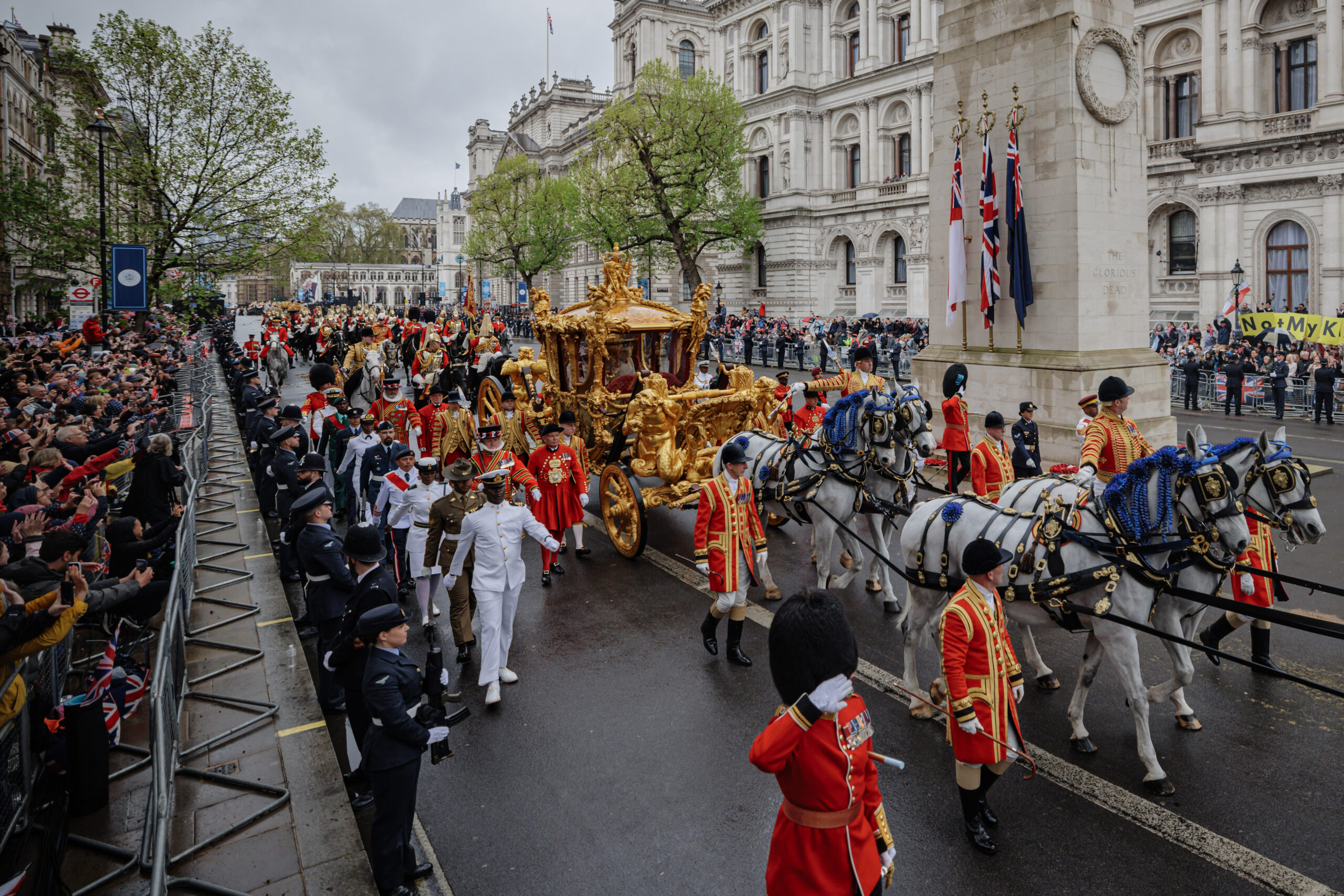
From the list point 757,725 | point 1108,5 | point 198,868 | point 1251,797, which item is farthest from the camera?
point 1108,5

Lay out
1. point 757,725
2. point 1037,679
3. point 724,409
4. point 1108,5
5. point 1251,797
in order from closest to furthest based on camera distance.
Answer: point 1251,797
point 757,725
point 1037,679
point 724,409
point 1108,5

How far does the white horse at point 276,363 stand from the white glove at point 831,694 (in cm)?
2644

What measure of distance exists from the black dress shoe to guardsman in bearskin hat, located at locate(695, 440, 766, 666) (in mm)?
3308

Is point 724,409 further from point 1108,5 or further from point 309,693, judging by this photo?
point 1108,5

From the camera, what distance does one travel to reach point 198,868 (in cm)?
A: 485

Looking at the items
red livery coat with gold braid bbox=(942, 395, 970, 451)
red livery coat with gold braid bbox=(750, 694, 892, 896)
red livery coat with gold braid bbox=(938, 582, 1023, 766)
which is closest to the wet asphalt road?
red livery coat with gold braid bbox=(938, 582, 1023, 766)

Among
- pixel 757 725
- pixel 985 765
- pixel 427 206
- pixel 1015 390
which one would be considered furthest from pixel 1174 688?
pixel 427 206

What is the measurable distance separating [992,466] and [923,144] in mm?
43124

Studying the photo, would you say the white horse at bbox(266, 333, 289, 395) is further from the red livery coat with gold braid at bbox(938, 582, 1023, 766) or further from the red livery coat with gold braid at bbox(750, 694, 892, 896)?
the red livery coat with gold braid at bbox(750, 694, 892, 896)

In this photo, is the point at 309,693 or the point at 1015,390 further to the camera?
the point at 1015,390

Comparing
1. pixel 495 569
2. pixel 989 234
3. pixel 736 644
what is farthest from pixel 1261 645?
pixel 989 234

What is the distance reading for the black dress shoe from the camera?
4.84 meters

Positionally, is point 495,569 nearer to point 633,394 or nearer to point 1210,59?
point 633,394

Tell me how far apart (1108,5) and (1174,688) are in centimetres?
1217
